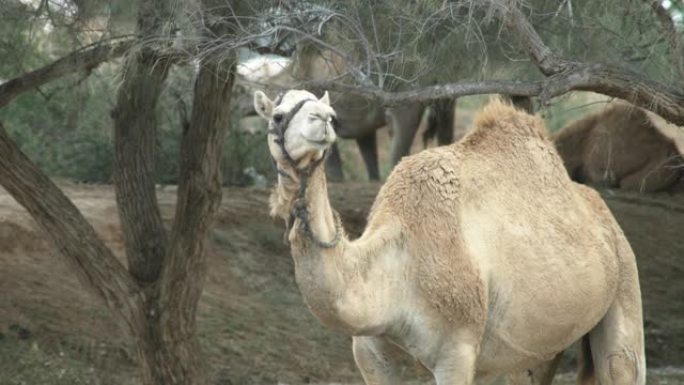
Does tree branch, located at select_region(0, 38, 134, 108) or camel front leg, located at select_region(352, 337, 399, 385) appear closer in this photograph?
camel front leg, located at select_region(352, 337, 399, 385)

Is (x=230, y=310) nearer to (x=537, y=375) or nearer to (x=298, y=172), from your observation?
(x=537, y=375)

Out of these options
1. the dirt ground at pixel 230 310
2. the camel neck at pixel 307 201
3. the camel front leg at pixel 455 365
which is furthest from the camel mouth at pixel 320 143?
the dirt ground at pixel 230 310

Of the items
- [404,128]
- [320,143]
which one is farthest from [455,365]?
[404,128]

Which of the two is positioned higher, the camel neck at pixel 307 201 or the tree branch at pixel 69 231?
the camel neck at pixel 307 201

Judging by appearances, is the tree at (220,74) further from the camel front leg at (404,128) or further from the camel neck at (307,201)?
the camel front leg at (404,128)

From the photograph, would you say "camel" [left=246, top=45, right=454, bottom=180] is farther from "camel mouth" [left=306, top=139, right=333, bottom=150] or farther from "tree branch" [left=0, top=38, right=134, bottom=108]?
"camel mouth" [left=306, top=139, right=333, bottom=150]

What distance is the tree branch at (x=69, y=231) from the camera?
9867 mm

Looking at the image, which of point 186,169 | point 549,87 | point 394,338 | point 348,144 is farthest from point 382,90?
point 348,144

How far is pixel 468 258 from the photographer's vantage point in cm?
738

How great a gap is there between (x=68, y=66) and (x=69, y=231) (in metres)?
1.28

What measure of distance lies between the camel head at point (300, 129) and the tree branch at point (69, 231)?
4006 mm

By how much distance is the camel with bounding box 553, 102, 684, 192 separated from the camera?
1555 centimetres

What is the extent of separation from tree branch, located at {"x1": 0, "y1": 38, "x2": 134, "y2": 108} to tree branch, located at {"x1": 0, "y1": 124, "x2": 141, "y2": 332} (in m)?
0.32

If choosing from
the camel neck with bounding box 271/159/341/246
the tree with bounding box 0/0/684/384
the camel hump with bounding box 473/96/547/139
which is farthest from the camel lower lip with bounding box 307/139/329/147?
the camel hump with bounding box 473/96/547/139
